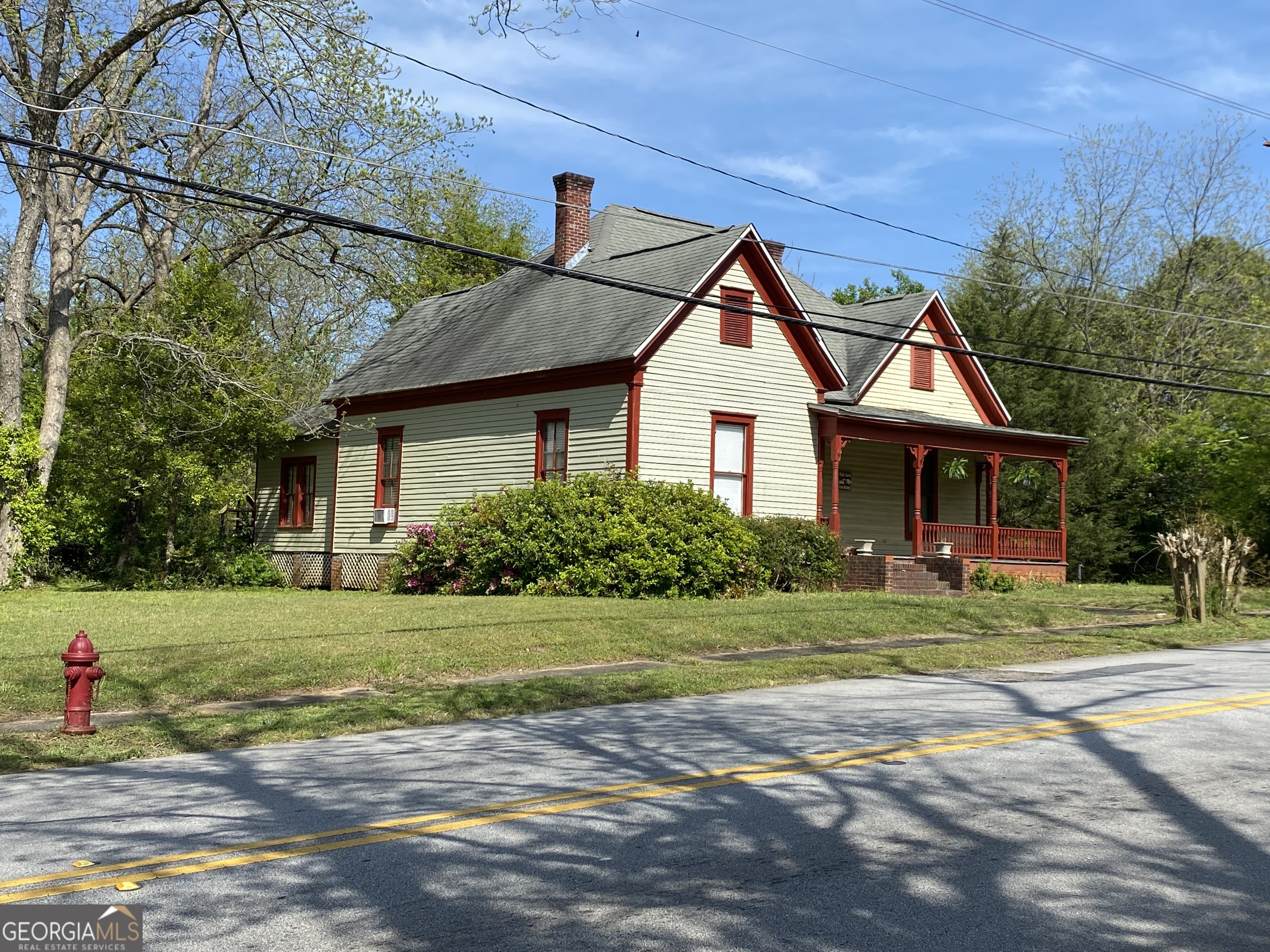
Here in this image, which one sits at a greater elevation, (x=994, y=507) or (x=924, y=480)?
(x=924, y=480)

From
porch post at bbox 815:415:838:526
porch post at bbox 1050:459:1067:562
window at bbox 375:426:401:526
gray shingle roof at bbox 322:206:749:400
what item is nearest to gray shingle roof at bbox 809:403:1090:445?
porch post at bbox 815:415:838:526

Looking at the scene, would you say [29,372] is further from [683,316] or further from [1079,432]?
[1079,432]

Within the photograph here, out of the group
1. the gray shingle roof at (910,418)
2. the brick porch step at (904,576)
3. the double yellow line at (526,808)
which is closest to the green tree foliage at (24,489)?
the gray shingle roof at (910,418)

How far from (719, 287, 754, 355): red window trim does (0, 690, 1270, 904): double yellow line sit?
1645 cm

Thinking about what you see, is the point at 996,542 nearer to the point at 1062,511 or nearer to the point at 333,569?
the point at 1062,511

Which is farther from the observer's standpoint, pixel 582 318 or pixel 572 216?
pixel 572 216

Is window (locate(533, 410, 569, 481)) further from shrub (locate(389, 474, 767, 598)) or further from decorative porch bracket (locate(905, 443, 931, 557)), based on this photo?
decorative porch bracket (locate(905, 443, 931, 557))

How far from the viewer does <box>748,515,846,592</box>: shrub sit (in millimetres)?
25062

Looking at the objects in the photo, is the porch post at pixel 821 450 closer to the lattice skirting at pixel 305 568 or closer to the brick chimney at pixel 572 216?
the brick chimney at pixel 572 216

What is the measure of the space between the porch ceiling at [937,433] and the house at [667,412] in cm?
7

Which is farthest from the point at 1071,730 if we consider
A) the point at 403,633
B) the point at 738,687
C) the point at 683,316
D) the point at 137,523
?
the point at 137,523

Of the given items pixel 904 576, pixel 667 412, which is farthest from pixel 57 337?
pixel 904 576

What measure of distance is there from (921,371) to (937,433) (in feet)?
11.1

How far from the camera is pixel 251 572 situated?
110ft
